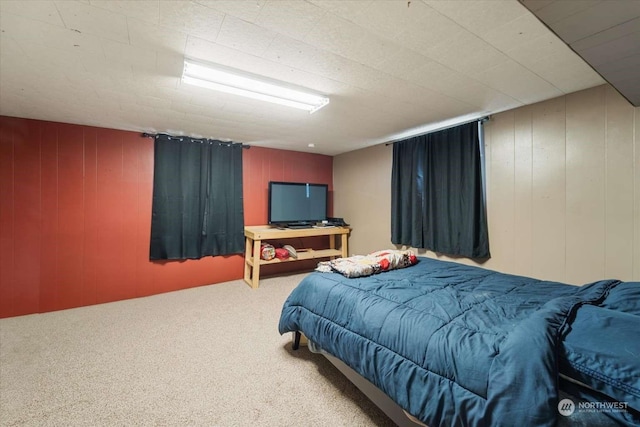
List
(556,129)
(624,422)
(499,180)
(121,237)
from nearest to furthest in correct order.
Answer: (624,422), (556,129), (499,180), (121,237)

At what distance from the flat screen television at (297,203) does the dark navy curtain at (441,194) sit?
1374 millimetres

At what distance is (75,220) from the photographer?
3.00 metres

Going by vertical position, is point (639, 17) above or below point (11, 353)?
above

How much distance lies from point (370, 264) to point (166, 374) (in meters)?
1.71

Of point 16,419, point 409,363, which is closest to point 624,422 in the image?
point 409,363

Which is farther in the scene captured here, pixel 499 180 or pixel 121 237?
pixel 121 237

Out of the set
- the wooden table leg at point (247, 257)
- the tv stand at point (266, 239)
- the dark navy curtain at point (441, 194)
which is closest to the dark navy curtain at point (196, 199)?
the wooden table leg at point (247, 257)

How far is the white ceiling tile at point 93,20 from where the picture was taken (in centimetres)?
123

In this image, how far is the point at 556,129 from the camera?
2.25 metres

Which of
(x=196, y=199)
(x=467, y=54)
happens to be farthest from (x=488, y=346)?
(x=196, y=199)

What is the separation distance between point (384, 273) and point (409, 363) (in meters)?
0.97

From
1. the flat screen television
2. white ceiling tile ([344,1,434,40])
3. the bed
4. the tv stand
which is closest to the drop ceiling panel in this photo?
white ceiling tile ([344,1,434,40])

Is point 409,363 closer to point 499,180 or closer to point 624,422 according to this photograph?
point 624,422

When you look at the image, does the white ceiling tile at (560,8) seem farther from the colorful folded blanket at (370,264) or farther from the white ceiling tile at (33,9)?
the white ceiling tile at (33,9)
